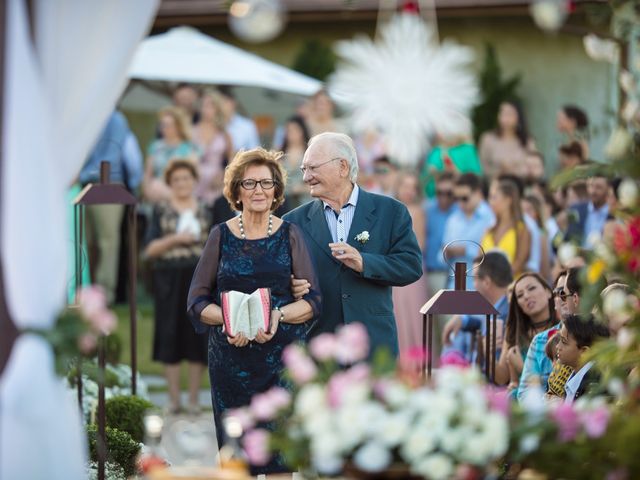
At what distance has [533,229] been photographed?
448 inches

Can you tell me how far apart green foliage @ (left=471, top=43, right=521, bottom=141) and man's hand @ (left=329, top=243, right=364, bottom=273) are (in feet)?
36.8

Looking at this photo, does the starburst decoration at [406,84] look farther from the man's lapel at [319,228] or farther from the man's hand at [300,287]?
the man's hand at [300,287]

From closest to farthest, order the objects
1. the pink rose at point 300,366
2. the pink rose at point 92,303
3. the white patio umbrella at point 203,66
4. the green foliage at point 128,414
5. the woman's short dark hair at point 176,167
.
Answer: the pink rose at point 300,366, the pink rose at point 92,303, the green foliage at point 128,414, the woman's short dark hair at point 176,167, the white patio umbrella at point 203,66

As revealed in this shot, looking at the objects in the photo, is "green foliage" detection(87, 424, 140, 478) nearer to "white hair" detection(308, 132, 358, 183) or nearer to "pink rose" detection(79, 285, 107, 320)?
"white hair" detection(308, 132, 358, 183)

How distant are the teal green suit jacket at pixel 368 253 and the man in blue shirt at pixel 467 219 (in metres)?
5.17

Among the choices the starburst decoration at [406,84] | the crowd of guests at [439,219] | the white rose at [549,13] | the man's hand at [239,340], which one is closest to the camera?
the white rose at [549,13]

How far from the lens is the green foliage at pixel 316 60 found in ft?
62.0

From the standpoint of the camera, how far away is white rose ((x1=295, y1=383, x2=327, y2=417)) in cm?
425

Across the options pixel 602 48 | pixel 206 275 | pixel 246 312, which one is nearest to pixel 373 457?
pixel 602 48

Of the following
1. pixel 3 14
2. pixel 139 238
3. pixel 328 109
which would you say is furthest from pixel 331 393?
pixel 139 238

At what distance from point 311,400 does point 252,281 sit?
2.68m

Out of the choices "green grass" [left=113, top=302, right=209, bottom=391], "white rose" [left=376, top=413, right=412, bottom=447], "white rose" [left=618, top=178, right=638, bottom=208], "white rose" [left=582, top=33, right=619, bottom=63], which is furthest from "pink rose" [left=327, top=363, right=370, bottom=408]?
"green grass" [left=113, top=302, right=209, bottom=391]

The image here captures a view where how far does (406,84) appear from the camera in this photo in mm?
18578

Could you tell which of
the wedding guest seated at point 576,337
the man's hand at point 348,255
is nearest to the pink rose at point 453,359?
the man's hand at point 348,255
